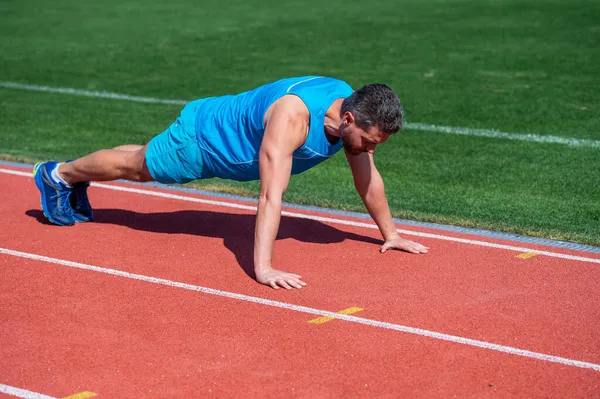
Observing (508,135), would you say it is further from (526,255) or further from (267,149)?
(267,149)

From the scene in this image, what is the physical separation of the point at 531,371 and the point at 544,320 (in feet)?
2.78

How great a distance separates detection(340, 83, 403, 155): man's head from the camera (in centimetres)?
596

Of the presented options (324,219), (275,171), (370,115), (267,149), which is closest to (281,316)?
(275,171)

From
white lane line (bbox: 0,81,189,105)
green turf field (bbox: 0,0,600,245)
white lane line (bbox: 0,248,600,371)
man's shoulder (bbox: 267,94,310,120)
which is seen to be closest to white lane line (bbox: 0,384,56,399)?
white lane line (bbox: 0,248,600,371)

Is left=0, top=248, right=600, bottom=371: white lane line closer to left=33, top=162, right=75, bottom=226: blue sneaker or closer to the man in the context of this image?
the man

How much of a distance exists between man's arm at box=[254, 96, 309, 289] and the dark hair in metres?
0.39

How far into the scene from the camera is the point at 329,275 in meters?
6.55

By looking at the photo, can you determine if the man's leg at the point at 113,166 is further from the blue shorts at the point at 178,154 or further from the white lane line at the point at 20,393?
the white lane line at the point at 20,393

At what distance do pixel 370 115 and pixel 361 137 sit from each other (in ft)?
0.63

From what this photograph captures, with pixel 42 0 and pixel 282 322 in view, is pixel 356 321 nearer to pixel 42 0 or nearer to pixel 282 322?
pixel 282 322

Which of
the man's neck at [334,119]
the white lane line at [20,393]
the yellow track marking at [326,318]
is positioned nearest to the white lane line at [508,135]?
the man's neck at [334,119]

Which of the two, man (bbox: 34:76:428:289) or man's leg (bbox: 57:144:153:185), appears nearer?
man (bbox: 34:76:428:289)

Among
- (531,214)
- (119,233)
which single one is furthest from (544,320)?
(119,233)

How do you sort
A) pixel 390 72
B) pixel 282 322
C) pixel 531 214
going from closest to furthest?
1. pixel 282 322
2. pixel 531 214
3. pixel 390 72
